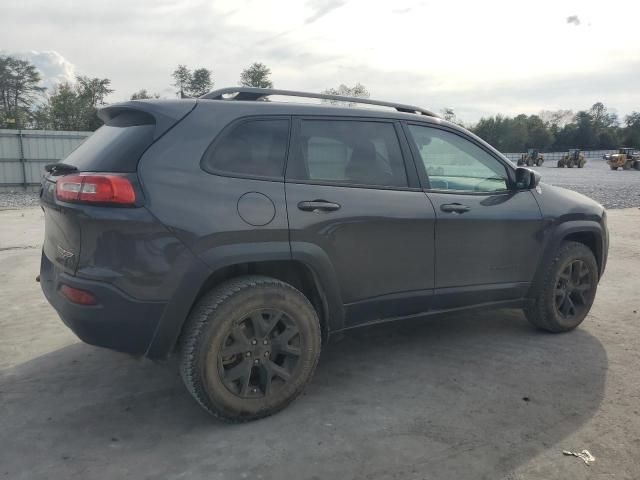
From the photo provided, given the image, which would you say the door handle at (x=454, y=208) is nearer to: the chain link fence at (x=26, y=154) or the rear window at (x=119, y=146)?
the rear window at (x=119, y=146)

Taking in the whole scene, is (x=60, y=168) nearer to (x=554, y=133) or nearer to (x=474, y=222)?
(x=474, y=222)

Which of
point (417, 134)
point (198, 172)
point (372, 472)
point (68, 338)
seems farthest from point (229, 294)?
point (68, 338)

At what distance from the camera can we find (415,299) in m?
3.56

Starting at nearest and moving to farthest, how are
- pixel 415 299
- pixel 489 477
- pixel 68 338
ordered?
pixel 489 477 → pixel 415 299 → pixel 68 338

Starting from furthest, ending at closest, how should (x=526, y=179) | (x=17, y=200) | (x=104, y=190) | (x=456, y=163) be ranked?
(x=17, y=200)
(x=526, y=179)
(x=456, y=163)
(x=104, y=190)

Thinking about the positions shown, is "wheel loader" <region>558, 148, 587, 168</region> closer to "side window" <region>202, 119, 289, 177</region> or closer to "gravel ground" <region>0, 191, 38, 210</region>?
"gravel ground" <region>0, 191, 38, 210</region>

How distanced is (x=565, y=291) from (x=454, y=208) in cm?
143

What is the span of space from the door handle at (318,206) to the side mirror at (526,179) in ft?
5.55

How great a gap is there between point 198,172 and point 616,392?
2.87 m

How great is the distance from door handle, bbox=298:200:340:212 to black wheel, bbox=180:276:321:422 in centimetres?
45

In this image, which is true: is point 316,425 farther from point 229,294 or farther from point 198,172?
point 198,172

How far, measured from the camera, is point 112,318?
265 cm

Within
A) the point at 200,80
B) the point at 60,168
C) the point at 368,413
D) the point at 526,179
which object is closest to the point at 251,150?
the point at 60,168

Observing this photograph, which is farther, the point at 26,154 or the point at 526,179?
the point at 26,154
